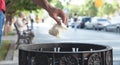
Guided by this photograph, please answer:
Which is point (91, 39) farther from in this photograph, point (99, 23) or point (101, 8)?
point (101, 8)

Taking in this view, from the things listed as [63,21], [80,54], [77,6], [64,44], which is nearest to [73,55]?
[80,54]

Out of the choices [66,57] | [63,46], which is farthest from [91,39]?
[66,57]

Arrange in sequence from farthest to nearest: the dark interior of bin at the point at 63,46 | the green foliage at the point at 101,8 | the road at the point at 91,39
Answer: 1. the green foliage at the point at 101,8
2. the road at the point at 91,39
3. the dark interior of bin at the point at 63,46

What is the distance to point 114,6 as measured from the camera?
2783 inches

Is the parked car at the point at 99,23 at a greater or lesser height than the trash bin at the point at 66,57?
greater

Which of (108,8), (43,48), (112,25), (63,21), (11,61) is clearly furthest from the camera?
(108,8)

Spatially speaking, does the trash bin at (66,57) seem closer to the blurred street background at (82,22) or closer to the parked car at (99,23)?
the blurred street background at (82,22)

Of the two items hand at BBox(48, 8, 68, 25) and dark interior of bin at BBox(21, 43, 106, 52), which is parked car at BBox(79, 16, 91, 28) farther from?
hand at BBox(48, 8, 68, 25)

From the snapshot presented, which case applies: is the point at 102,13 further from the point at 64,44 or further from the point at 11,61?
the point at 64,44

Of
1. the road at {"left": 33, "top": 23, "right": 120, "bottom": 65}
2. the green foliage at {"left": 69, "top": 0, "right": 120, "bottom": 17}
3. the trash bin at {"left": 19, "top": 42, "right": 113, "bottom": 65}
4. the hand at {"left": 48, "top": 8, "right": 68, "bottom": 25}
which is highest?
the green foliage at {"left": 69, "top": 0, "right": 120, "bottom": 17}

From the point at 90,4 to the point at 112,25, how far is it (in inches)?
1481

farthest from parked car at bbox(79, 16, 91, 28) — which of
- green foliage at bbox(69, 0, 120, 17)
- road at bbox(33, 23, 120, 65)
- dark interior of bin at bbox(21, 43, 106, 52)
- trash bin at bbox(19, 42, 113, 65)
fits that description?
trash bin at bbox(19, 42, 113, 65)

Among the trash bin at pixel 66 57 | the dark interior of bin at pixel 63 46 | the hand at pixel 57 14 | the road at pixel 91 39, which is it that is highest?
the hand at pixel 57 14

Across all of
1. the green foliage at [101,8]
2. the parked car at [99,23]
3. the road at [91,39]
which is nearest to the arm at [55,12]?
the road at [91,39]
